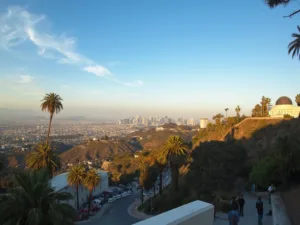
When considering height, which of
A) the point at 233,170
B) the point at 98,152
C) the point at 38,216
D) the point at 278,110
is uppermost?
the point at 278,110

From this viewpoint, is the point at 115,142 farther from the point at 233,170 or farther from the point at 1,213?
the point at 1,213

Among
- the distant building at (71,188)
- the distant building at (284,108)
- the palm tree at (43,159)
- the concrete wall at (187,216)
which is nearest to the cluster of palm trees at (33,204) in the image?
the concrete wall at (187,216)

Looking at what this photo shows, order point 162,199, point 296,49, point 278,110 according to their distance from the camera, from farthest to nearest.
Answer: point 278,110 → point 162,199 → point 296,49

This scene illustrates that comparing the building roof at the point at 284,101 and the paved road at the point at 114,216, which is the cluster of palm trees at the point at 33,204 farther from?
the building roof at the point at 284,101

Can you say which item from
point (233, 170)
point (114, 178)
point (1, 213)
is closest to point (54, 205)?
point (1, 213)

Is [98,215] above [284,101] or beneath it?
beneath

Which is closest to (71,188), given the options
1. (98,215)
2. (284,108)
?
(98,215)

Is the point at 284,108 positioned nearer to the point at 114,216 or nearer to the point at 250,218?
the point at 114,216
